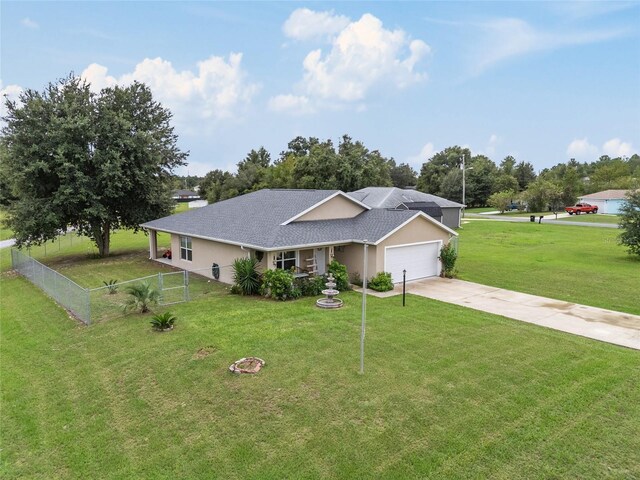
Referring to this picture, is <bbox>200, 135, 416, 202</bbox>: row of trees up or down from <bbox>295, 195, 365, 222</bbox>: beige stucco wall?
up

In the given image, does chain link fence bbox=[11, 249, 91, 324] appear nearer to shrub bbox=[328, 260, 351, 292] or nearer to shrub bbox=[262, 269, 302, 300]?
shrub bbox=[262, 269, 302, 300]

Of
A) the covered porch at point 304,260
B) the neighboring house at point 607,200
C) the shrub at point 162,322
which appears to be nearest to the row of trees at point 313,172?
the neighboring house at point 607,200

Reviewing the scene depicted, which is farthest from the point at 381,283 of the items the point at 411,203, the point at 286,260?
the point at 411,203

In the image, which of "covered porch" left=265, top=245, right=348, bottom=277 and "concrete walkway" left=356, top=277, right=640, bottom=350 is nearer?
"concrete walkway" left=356, top=277, right=640, bottom=350

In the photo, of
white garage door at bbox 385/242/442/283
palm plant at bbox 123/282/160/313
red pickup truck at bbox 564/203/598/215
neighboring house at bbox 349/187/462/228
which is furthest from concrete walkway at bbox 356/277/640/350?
red pickup truck at bbox 564/203/598/215

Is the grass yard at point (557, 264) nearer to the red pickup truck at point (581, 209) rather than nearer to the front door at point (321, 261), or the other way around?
the front door at point (321, 261)
